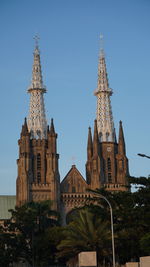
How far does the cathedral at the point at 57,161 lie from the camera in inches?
3378

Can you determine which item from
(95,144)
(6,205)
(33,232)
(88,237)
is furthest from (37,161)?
(88,237)

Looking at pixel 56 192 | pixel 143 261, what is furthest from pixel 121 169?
pixel 143 261

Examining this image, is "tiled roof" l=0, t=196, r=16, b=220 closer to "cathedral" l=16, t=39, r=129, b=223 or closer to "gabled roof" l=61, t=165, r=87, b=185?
"cathedral" l=16, t=39, r=129, b=223

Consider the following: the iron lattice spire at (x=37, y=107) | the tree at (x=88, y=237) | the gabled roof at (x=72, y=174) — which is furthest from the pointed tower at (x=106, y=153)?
the tree at (x=88, y=237)

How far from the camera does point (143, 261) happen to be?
35.7 metres

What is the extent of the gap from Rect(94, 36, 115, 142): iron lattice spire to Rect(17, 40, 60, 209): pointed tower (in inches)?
358

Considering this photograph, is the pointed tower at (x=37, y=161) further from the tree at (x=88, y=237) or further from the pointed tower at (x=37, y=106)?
the tree at (x=88, y=237)

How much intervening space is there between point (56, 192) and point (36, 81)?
22479 millimetres

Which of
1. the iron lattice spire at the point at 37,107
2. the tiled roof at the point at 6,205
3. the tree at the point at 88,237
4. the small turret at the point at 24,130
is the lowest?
the tree at the point at 88,237

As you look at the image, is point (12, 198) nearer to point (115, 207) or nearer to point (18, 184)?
point (18, 184)

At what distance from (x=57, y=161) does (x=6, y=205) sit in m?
15.8

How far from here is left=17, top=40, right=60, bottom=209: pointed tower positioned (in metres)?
85.3

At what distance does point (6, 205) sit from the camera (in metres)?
97.4

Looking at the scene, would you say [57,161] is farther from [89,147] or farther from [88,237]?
[88,237]
